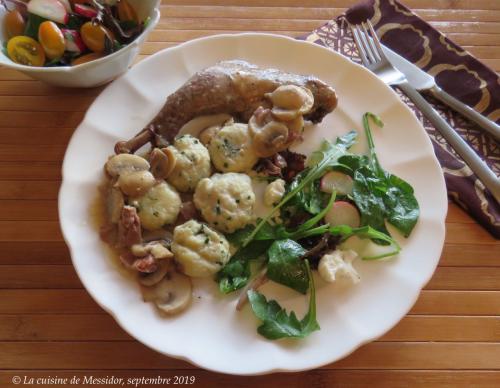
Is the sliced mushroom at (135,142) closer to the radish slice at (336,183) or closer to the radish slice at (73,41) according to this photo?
the radish slice at (73,41)

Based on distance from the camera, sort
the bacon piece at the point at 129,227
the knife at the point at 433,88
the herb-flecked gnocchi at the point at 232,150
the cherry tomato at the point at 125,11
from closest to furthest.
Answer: the bacon piece at the point at 129,227, the herb-flecked gnocchi at the point at 232,150, the cherry tomato at the point at 125,11, the knife at the point at 433,88

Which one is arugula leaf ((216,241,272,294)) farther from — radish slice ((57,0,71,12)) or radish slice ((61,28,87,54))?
radish slice ((57,0,71,12))

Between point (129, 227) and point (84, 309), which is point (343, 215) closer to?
point (129, 227)

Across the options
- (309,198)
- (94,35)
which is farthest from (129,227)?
(94,35)

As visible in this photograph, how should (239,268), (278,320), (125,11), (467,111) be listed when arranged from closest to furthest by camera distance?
(278,320), (239,268), (125,11), (467,111)

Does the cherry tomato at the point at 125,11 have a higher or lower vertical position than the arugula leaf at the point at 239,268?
higher

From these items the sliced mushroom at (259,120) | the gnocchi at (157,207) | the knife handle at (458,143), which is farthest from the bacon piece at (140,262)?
the knife handle at (458,143)
